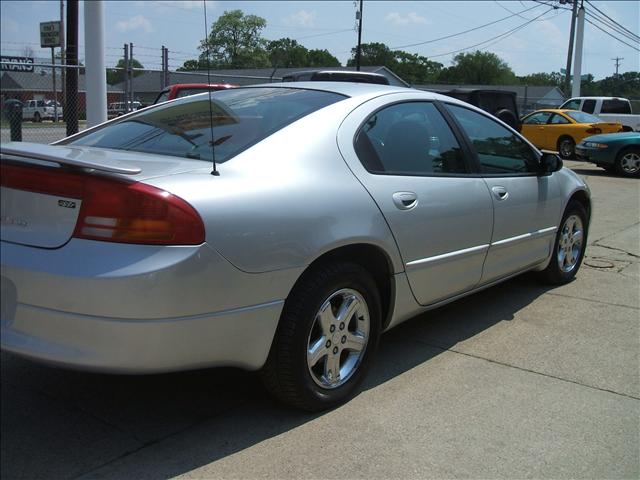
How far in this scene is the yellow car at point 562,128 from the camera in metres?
17.9

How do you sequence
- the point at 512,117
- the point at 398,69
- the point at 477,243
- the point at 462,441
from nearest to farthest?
the point at 462,441
the point at 477,243
the point at 512,117
the point at 398,69

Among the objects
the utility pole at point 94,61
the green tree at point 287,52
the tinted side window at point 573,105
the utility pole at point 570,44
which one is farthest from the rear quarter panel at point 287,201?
the green tree at point 287,52

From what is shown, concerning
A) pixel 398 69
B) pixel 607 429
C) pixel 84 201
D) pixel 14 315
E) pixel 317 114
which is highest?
pixel 398 69

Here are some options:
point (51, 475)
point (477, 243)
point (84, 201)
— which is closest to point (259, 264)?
point (84, 201)

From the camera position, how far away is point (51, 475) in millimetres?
2492

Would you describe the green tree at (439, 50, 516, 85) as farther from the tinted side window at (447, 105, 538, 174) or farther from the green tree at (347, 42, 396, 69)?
the tinted side window at (447, 105, 538, 174)

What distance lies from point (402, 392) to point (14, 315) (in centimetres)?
193

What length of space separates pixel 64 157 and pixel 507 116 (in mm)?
12364

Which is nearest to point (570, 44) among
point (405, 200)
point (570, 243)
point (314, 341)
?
point (570, 243)

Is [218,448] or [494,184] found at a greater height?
[494,184]

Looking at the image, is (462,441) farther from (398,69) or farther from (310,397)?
(398,69)

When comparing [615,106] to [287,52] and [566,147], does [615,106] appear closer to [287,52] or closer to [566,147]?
[566,147]

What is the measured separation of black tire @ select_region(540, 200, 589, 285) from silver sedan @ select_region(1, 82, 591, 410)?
50.1 inches

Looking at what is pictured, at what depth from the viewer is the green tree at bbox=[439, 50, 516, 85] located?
104 meters
